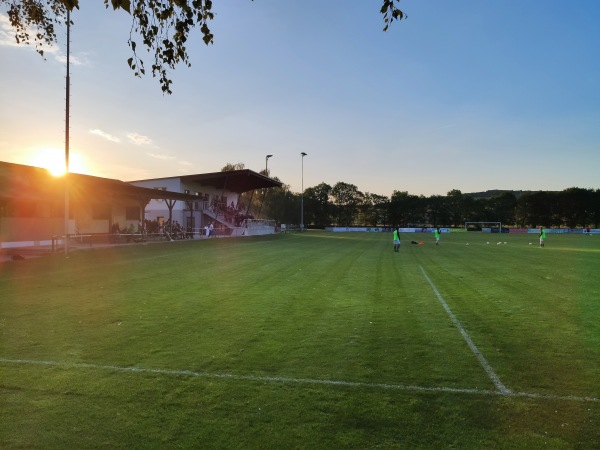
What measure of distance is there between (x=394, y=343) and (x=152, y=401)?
379cm

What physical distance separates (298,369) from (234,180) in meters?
56.6

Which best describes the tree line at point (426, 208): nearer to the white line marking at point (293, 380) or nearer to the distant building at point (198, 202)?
the distant building at point (198, 202)

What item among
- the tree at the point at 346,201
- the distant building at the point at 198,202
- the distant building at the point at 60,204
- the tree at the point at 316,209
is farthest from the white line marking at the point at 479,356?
the tree at the point at 346,201

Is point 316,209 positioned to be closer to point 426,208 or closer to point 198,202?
point 426,208

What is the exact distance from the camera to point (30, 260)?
20156 mm

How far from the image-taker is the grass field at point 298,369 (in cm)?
392

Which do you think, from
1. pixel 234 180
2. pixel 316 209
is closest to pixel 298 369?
pixel 234 180

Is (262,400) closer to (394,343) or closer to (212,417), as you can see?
(212,417)

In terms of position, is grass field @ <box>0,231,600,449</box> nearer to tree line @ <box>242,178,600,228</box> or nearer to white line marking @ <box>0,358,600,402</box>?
white line marking @ <box>0,358,600,402</box>

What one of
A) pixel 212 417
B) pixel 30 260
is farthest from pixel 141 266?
pixel 212 417

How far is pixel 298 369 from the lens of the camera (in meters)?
5.55

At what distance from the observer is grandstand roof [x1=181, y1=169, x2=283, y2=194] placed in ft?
178

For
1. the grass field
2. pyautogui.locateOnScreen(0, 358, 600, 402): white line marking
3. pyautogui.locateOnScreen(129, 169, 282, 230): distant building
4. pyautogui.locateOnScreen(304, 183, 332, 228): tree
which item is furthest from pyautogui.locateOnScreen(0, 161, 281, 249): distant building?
pyautogui.locateOnScreen(304, 183, 332, 228): tree

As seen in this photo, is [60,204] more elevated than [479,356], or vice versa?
[60,204]
